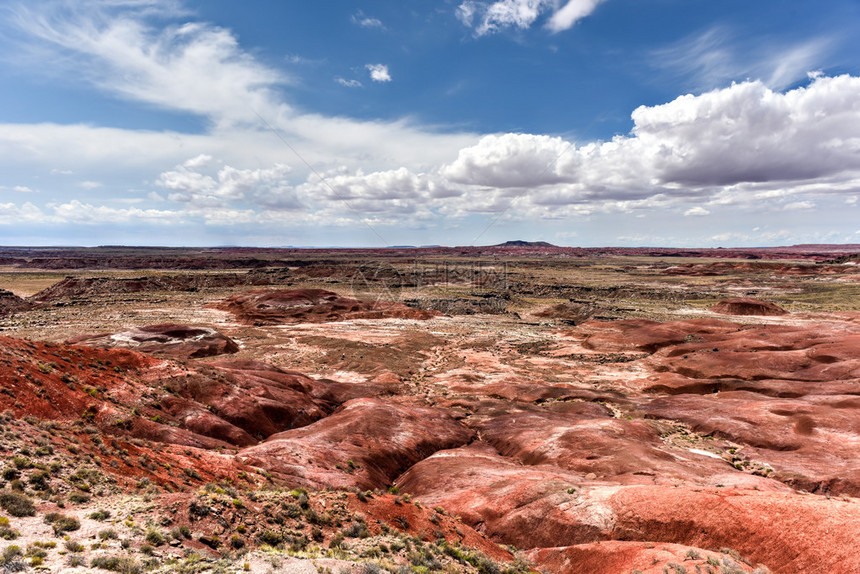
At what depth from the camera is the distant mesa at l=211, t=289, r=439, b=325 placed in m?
82.1

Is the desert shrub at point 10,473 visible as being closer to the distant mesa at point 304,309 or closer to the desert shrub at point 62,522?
the desert shrub at point 62,522

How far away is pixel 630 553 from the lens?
46.5 feet

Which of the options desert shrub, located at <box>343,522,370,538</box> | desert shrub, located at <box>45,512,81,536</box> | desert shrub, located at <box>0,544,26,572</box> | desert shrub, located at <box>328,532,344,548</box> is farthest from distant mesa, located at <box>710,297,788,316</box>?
desert shrub, located at <box>0,544,26,572</box>

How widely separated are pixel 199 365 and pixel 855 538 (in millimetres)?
37895

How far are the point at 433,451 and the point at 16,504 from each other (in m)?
22.1

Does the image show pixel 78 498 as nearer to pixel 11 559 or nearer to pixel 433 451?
pixel 11 559

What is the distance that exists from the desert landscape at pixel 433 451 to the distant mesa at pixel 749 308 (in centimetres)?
2704

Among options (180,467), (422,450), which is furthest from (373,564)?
(422,450)

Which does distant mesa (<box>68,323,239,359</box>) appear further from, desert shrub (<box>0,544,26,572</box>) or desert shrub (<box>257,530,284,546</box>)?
desert shrub (<box>0,544,26,572</box>)

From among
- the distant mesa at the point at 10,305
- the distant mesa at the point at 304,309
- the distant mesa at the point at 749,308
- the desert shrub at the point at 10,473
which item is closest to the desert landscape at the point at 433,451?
the desert shrub at the point at 10,473

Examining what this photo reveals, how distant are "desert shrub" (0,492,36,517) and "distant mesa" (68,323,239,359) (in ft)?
142

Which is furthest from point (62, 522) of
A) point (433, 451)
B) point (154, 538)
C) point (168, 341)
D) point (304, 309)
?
point (304, 309)

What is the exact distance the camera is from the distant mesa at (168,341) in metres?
50.4

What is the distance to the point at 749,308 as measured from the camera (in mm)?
86000
